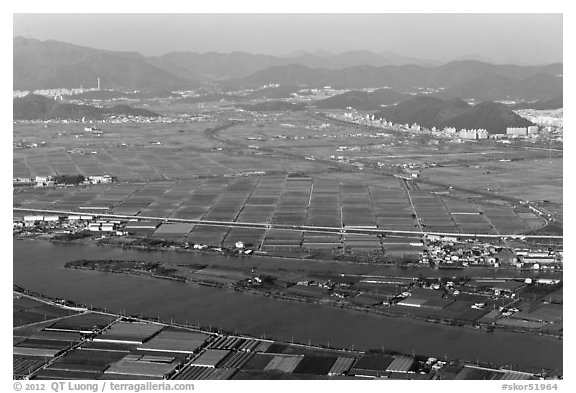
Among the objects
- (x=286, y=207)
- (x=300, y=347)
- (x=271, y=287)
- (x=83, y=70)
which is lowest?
(x=300, y=347)

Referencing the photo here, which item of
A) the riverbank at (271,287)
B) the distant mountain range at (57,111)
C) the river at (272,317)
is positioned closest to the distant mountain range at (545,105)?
the distant mountain range at (57,111)

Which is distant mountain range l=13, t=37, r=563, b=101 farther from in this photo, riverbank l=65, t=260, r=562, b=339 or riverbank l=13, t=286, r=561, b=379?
riverbank l=13, t=286, r=561, b=379

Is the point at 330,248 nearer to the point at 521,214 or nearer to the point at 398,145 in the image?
the point at 521,214

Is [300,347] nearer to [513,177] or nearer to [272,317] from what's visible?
[272,317]

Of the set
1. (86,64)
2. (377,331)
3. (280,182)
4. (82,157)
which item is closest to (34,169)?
(82,157)

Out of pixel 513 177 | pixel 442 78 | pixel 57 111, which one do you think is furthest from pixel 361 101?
pixel 513 177

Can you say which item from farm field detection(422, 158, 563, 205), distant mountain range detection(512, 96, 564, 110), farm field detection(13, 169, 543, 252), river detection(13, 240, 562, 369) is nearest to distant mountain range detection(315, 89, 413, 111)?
distant mountain range detection(512, 96, 564, 110)

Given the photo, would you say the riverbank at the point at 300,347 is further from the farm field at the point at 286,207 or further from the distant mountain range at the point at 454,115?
the distant mountain range at the point at 454,115
